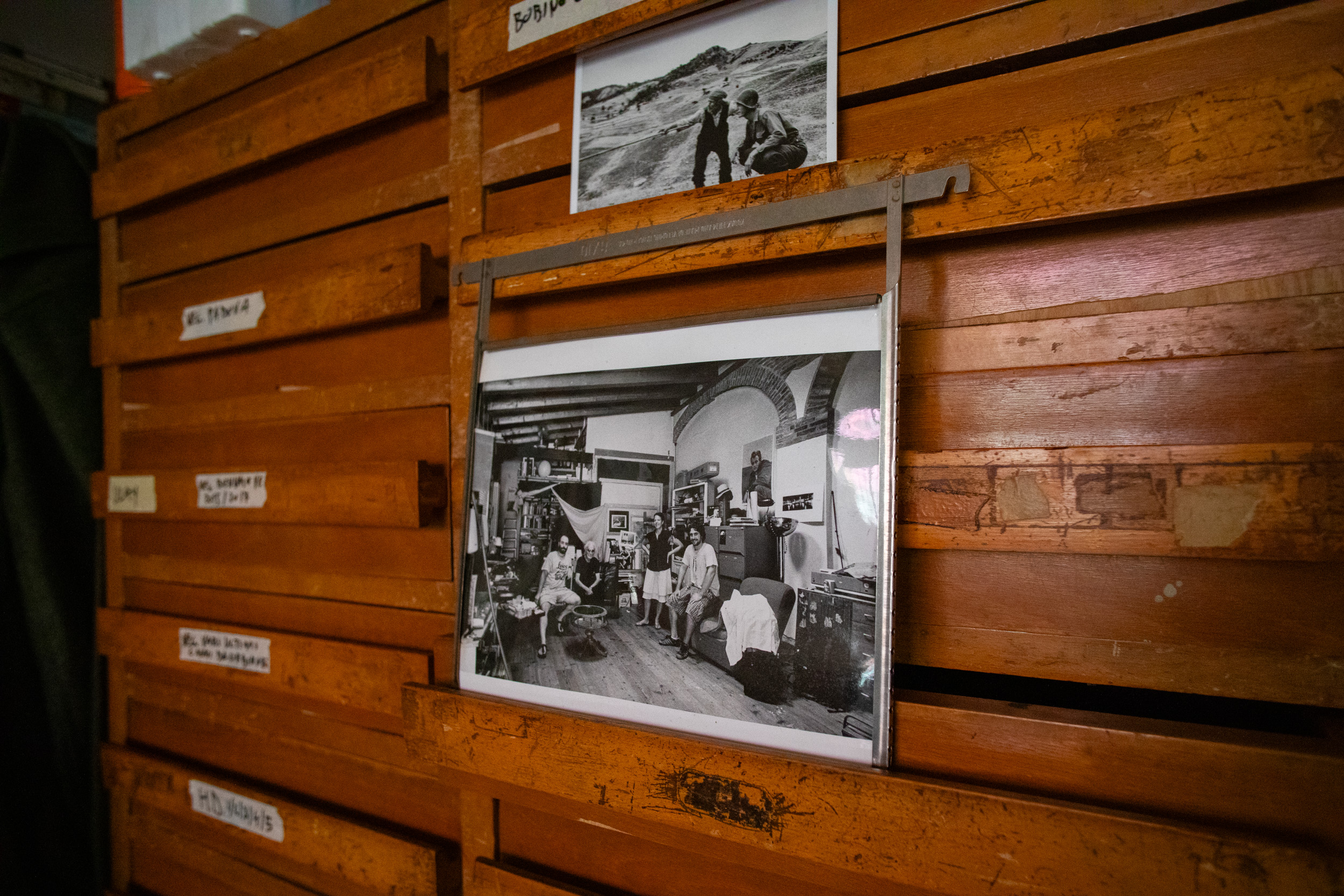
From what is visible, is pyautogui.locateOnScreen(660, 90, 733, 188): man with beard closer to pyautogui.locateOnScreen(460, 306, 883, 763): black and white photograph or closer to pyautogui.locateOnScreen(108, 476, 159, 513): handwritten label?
pyautogui.locateOnScreen(460, 306, 883, 763): black and white photograph

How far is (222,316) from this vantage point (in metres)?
1.25

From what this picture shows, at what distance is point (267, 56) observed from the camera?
125cm

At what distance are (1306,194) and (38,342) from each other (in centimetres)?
215

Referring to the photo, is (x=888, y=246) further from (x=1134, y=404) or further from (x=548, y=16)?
(x=548, y=16)

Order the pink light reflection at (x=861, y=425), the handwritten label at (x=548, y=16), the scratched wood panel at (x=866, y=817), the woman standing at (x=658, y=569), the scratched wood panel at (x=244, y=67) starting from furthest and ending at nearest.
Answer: the scratched wood panel at (x=244, y=67) < the handwritten label at (x=548, y=16) < the woman standing at (x=658, y=569) < the pink light reflection at (x=861, y=425) < the scratched wood panel at (x=866, y=817)

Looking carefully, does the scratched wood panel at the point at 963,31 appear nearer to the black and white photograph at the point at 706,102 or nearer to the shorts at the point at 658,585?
the black and white photograph at the point at 706,102

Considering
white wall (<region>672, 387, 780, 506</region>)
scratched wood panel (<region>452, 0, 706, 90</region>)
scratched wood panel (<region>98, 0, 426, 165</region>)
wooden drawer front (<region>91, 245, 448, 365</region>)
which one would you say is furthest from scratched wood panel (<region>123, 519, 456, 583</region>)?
scratched wood panel (<region>98, 0, 426, 165</region>)

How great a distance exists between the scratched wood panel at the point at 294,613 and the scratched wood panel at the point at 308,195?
661 mm

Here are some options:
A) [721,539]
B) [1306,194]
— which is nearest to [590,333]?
[721,539]

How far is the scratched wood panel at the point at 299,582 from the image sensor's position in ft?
3.43

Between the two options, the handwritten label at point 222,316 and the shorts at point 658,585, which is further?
the handwritten label at point 222,316

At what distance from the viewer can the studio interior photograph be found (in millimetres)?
605

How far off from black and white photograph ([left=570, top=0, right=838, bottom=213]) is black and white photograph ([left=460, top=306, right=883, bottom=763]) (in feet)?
0.70

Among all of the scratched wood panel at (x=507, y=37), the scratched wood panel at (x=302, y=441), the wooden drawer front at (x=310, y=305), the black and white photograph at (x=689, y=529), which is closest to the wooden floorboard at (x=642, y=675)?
the black and white photograph at (x=689, y=529)
